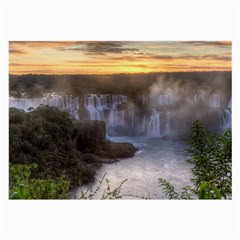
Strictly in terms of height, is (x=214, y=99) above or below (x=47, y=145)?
above

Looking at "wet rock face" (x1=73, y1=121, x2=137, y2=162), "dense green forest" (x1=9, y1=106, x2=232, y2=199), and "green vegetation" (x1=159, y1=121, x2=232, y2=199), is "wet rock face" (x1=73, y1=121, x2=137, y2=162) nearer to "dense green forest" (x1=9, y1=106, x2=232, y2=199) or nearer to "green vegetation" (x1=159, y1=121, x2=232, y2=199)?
"dense green forest" (x1=9, y1=106, x2=232, y2=199)

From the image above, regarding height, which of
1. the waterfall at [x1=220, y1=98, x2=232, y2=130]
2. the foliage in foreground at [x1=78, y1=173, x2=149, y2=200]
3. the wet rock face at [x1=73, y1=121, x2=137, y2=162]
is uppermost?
the waterfall at [x1=220, y1=98, x2=232, y2=130]

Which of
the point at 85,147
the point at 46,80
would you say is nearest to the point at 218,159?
the point at 85,147

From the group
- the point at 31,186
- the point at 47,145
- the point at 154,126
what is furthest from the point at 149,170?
the point at 31,186

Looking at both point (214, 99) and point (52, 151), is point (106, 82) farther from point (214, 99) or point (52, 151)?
point (214, 99)

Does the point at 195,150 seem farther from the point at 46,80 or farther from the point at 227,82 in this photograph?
the point at 46,80

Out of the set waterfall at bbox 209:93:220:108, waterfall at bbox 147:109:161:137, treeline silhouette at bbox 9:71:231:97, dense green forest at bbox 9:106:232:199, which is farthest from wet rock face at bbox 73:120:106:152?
waterfall at bbox 209:93:220:108
